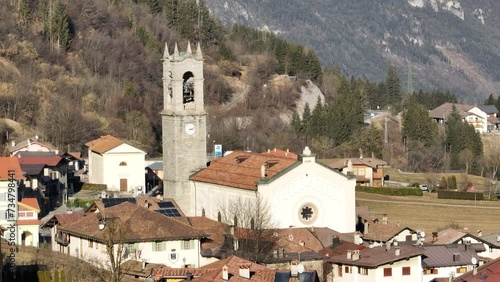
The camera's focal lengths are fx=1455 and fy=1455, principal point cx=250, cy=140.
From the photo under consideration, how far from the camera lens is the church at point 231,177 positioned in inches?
2761

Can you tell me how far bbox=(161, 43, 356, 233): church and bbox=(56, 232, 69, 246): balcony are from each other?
10102 millimetres

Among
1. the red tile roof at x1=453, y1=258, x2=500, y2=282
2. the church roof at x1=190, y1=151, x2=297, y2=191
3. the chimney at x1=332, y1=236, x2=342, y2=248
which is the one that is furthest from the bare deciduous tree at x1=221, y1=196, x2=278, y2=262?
the red tile roof at x1=453, y1=258, x2=500, y2=282

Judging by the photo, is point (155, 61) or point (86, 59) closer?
point (86, 59)

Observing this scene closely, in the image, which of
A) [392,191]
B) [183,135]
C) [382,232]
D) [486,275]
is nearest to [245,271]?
[486,275]

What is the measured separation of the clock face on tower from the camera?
77250 mm

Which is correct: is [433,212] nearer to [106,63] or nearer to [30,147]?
[30,147]

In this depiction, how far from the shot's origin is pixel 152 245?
60.2 meters

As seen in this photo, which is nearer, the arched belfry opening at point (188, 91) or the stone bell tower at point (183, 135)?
the stone bell tower at point (183, 135)

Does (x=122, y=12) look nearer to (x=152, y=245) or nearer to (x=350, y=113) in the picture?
(x=350, y=113)

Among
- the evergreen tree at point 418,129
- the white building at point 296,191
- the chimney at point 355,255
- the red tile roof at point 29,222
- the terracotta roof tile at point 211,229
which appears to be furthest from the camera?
the evergreen tree at point 418,129

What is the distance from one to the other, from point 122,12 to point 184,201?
7469 cm

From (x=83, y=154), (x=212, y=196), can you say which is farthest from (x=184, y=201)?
(x=83, y=154)

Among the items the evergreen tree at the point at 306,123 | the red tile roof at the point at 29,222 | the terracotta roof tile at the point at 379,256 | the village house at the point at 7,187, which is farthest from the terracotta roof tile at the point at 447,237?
the evergreen tree at the point at 306,123

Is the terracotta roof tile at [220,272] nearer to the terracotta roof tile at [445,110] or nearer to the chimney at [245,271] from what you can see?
the chimney at [245,271]
